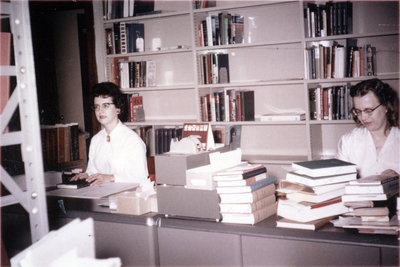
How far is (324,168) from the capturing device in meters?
1.73

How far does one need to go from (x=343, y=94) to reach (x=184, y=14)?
5.45ft

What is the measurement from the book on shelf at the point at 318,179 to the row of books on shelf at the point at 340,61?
6.02 feet

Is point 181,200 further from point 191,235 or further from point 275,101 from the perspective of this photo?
point 275,101

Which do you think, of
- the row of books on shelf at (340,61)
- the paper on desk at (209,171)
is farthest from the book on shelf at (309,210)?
the row of books on shelf at (340,61)

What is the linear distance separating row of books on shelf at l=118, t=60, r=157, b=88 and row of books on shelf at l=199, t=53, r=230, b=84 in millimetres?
623

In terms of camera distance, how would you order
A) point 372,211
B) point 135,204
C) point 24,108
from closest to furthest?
1. point 24,108
2. point 372,211
3. point 135,204

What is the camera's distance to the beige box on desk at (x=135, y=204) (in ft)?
6.53

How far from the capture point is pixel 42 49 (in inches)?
186

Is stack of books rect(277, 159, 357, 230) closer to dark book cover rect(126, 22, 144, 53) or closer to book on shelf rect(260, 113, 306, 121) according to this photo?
book on shelf rect(260, 113, 306, 121)

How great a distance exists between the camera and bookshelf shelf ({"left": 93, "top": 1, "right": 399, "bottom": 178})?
3.57m

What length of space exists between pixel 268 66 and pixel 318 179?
97.7 inches

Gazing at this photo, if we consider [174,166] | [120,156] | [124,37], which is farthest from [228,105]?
[174,166]

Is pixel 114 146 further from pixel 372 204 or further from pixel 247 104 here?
pixel 372 204

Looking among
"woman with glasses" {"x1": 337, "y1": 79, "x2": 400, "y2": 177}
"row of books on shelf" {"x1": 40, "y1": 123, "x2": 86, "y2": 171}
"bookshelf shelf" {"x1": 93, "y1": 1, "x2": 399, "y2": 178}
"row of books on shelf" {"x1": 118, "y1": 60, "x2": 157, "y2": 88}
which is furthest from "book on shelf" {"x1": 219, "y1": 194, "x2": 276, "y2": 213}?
"row of books on shelf" {"x1": 118, "y1": 60, "x2": 157, "y2": 88}
